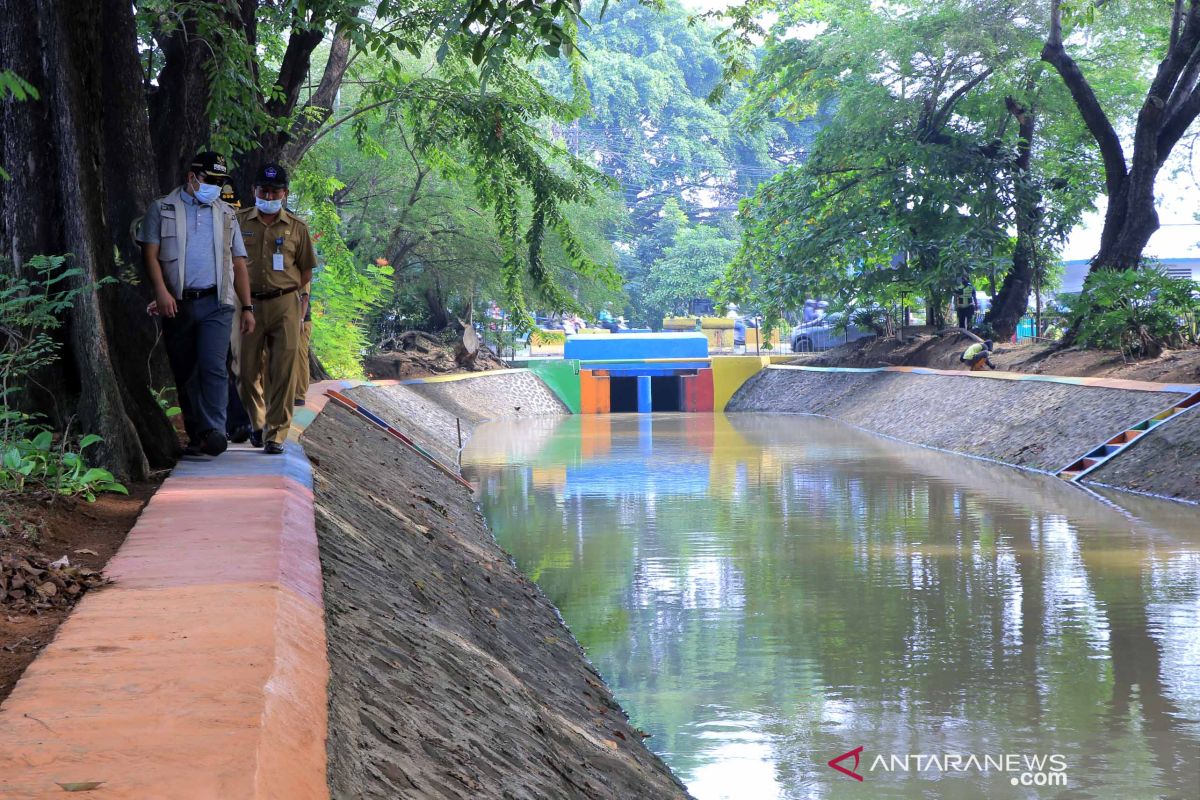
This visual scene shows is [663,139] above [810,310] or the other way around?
above

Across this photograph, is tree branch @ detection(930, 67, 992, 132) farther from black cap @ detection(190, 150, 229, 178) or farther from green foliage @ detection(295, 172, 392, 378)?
black cap @ detection(190, 150, 229, 178)

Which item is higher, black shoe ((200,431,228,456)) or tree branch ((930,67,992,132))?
tree branch ((930,67,992,132))

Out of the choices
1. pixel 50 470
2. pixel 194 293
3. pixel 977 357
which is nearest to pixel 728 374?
pixel 977 357

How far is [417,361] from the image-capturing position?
3634cm

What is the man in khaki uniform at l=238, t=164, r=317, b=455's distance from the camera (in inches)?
383

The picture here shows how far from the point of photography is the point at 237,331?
32.4 ft

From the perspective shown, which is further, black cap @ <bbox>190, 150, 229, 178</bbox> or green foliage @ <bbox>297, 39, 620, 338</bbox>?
green foliage @ <bbox>297, 39, 620, 338</bbox>

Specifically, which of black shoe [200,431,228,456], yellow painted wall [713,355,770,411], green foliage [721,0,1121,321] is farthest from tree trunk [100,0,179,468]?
yellow painted wall [713,355,770,411]

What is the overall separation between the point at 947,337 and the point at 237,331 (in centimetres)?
2563

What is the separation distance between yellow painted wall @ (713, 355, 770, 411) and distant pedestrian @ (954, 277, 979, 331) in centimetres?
1343

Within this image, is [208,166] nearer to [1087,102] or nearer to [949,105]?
[1087,102]

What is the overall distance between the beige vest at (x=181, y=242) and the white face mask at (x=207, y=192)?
0.08 m

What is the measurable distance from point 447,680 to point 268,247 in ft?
16.6

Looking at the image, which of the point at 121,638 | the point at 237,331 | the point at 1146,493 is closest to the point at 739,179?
the point at 1146,493
